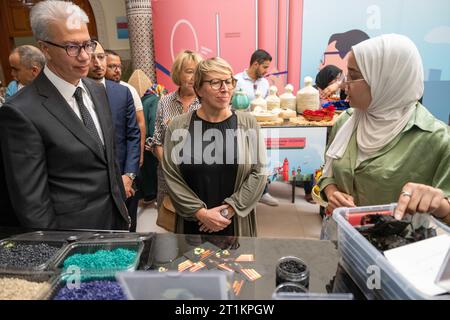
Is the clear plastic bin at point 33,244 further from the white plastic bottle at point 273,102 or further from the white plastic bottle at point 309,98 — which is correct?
the white plastic bottle at point 309,98

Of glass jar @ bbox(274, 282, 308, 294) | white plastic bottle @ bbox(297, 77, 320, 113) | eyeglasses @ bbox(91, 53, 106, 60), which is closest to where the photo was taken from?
glass jar @ bbox(274, 282, 308, 294)

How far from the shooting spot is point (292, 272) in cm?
95

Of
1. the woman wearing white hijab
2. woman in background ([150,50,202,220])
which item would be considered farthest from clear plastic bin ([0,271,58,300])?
woman in background ([150,50,202,220])

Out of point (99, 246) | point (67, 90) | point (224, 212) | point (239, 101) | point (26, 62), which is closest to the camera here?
point (99, 246)

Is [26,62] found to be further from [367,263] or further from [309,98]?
[367,263]

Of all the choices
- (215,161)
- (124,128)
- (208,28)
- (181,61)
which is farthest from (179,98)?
(208,28)

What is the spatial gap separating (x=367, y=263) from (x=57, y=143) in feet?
3.94

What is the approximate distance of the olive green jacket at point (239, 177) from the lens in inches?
69.4

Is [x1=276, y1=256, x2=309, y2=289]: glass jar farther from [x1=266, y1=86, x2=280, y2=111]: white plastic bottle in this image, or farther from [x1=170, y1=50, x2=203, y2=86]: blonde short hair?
[x1=266, y1=86, x2=280, y2=111]: white plastic bottle

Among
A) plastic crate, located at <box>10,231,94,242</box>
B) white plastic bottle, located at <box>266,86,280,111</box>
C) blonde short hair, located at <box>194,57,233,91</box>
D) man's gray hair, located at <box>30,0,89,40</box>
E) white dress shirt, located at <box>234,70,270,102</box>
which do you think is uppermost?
man's gray hair, located at <box>30,0,89,40</box>

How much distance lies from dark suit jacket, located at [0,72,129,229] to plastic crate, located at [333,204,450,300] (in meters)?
1.03

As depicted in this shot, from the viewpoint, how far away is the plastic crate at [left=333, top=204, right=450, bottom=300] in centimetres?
78

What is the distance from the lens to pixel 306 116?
3.15m
